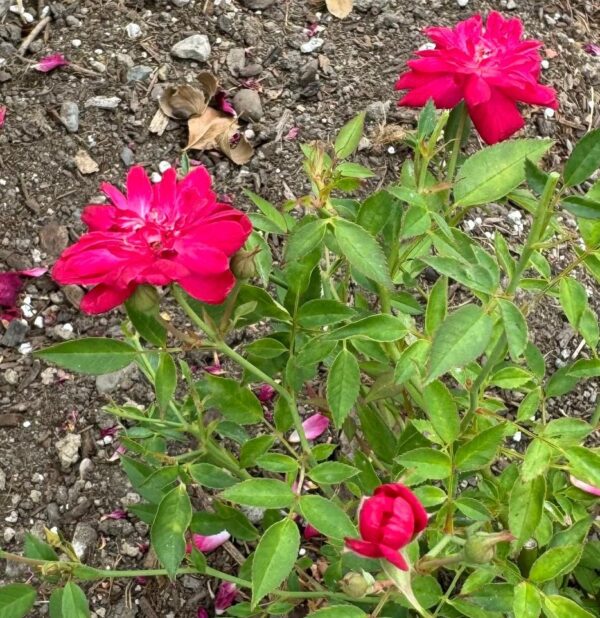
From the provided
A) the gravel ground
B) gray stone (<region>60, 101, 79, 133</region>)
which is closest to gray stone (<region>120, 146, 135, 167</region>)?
the gravel ground

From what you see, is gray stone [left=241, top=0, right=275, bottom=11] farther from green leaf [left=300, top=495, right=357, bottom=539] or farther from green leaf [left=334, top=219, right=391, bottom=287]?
green leaf [left=300, top=495, right=357, bottom=539]

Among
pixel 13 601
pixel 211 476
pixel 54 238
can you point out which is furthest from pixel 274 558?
pixel 54 238

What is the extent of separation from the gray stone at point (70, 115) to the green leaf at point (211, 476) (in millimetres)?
1122

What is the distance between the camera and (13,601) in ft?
3.50

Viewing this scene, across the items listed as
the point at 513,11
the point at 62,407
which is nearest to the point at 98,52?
the point at 62,407

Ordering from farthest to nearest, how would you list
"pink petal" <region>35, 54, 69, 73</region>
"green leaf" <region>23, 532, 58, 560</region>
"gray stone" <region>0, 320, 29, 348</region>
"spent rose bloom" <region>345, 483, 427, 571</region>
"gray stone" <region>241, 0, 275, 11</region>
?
"gray stone" <region>241, 0, 275, 11</region>, "pink petal" <region>35, 54, 69, 73</region>, "gray stone" <region>0, 320, 29, 348</region>, "green leaf" <region>23, 532, 58, 560</region>, "spent rose bloom" <region>345, 483, 427, 571</region>

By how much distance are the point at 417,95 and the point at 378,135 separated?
2.73 ft

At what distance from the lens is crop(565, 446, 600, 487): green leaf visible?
94 centimetres

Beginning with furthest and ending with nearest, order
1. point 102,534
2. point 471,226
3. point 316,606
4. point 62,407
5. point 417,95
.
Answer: point 471,226
point 62,407
point 102,534
point 316,606
point 417,95

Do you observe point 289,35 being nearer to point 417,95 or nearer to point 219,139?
point 219,139

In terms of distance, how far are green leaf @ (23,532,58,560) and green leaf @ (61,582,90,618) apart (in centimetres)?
6

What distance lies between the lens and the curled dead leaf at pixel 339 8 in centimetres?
213

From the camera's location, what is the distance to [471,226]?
6.00 feet

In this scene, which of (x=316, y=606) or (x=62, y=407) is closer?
(x=316, y=606)
